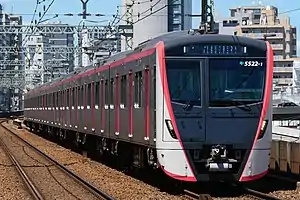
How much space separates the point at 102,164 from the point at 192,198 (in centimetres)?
919

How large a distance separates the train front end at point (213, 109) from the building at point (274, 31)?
63.7 meters

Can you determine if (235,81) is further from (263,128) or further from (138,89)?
(138,89)

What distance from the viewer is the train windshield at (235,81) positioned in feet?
42.1

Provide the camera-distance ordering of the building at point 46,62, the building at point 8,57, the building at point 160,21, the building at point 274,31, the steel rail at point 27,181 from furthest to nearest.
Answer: the building at point 274,31, the building at point 160,21, the building at point 46,62, the building at point 8,57, the steel rail at point 27,181

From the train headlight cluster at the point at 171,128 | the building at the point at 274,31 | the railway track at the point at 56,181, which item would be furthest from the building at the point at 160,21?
the train headlight cluster at the point at 171,128

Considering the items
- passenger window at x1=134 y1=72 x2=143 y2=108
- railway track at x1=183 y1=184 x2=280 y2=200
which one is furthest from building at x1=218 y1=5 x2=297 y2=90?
railway track at x1=183 y1=184 x2=280 y2=200

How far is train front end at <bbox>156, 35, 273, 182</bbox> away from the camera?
12.6m

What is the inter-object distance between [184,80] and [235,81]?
0.93 m

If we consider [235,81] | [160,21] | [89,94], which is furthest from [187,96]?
[160,21]

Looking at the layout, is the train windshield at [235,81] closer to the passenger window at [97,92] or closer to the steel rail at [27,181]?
the steel rail at [27,181]

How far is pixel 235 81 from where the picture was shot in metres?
12.9

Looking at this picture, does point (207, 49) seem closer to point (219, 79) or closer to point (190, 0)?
point (219, 79)

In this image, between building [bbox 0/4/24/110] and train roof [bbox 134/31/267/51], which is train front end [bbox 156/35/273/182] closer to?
train roof [bbox 134/31/267/51]

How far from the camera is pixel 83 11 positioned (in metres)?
37.0
